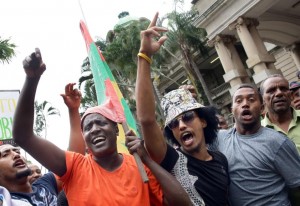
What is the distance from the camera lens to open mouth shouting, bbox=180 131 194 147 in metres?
2.55

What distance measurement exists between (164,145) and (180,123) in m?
0.33

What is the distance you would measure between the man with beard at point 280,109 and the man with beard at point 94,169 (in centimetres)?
172

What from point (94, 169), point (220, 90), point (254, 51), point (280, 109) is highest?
point (220, 90)

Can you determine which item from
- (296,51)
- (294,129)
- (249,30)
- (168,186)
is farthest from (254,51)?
(168,186)

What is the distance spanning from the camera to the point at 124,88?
26031 millimetres

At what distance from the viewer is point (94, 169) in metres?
2.39

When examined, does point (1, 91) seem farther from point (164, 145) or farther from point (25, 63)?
point (164, 145)

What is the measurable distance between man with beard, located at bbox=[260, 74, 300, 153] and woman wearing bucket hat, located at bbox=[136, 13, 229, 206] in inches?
42.6

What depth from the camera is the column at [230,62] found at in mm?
13070

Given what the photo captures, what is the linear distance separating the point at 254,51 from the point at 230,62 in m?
1.29

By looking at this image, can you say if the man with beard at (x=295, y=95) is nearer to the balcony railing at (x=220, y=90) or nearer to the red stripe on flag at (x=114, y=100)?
the red stripe on flag at (x=114, y=100)

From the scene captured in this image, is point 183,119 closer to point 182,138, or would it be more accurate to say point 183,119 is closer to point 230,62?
point 182,138

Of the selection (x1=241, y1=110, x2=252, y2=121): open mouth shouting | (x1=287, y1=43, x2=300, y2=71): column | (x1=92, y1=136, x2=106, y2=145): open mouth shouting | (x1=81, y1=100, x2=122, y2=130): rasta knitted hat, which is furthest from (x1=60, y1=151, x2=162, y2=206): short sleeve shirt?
(x1=287, y1=43, x2=300, y2=71): column

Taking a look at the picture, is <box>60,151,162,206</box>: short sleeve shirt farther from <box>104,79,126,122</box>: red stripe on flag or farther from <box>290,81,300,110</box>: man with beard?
<box>290,81,300,110</box>: man with beard
